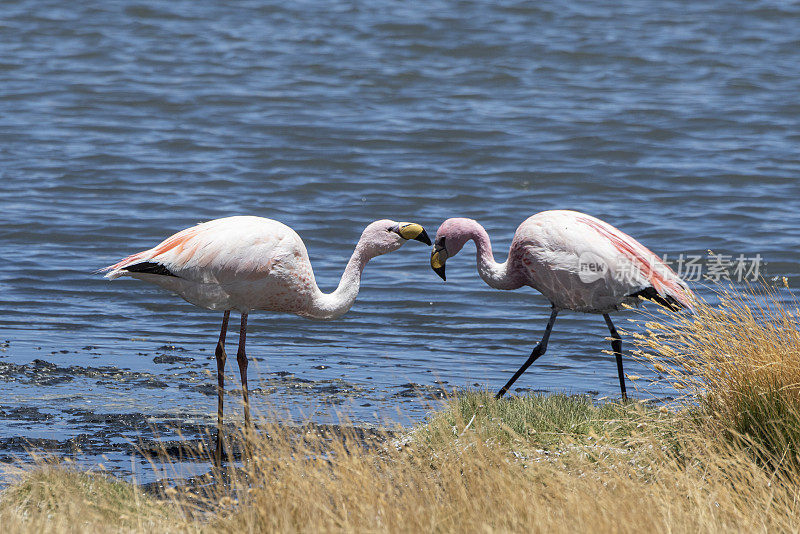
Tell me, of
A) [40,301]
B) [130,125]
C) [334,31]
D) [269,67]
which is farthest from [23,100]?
[40,301]

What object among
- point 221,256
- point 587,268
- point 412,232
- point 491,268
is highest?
point 412,232

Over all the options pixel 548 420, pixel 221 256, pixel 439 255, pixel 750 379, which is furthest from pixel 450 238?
pixel 750 379

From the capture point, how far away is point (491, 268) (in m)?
8.11

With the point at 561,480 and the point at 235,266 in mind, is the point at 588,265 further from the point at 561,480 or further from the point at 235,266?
the point at 561,480

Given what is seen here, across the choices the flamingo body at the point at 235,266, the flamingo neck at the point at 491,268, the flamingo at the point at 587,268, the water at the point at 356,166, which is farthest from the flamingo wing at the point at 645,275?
the flamingo body at the point at 235,266

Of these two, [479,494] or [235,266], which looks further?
[235,266]

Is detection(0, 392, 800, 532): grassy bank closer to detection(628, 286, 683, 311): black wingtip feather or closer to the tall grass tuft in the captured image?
the tall grass tuft

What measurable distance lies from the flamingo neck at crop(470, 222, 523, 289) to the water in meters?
0.90

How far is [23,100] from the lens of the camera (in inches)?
877

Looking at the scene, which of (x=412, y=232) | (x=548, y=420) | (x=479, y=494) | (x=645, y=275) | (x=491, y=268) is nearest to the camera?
(x=479, y=494)

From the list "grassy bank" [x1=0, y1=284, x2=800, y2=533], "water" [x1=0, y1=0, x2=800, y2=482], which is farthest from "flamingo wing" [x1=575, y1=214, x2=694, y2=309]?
"grassy bank" [x1=0, y1=284, x2=800, y2=533]

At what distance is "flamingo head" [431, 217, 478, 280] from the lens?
8234 millimetres

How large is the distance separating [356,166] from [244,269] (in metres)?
11.0

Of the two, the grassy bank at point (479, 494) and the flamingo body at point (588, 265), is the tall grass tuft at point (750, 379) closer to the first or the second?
the grassy bank at point (479, 494)
